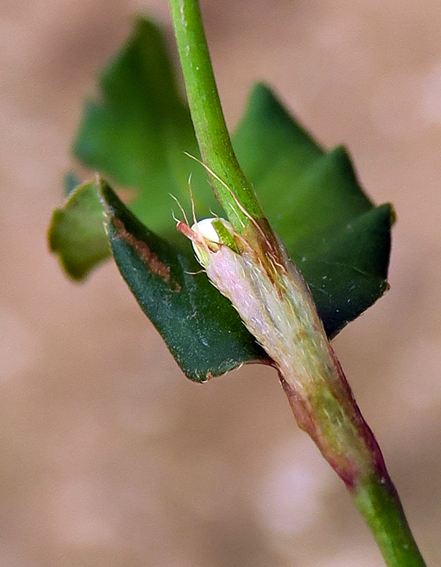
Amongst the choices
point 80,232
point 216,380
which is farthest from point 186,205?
point 216,380

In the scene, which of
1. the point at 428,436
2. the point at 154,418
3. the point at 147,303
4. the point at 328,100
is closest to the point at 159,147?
the point at 147,303

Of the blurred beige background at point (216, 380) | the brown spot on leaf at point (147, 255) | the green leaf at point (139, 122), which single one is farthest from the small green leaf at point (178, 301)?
the blurred beige background at point (216, 380)

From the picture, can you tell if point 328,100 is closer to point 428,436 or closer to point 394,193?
point 394,193

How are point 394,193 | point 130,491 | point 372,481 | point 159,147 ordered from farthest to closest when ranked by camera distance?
point 394,193, point 130,491, point 159,147, point 372,481

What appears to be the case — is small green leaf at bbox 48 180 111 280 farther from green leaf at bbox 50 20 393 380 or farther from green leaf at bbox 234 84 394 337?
green leaf at bbox 234 84 394 337

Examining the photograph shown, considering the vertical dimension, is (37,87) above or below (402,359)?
above

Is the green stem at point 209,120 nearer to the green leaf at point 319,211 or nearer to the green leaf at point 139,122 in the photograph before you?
the green leaf at point 319,211
